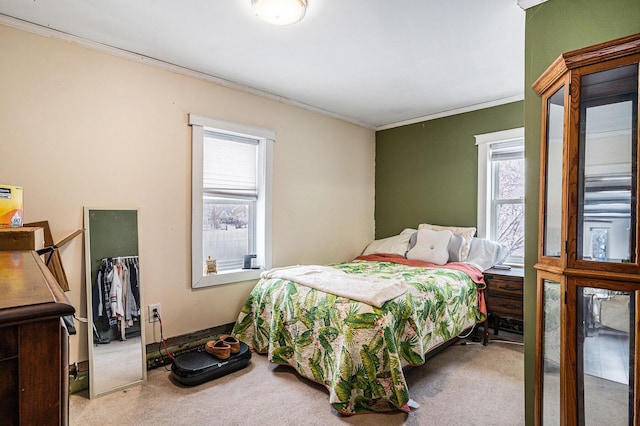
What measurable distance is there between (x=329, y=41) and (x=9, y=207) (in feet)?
7.13

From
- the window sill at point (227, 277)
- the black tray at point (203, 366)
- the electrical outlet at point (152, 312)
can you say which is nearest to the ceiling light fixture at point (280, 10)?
the window sill at point (227, 277)

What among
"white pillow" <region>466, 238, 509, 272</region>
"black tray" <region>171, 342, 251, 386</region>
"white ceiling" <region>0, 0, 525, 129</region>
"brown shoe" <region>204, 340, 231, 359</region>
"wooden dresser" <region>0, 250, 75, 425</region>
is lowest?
"black tray" <region>171, 342, 251, 386</region>

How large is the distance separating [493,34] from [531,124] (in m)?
0.90

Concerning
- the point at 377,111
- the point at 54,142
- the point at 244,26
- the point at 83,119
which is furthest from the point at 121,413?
the point at 377,111

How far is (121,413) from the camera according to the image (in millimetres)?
2137

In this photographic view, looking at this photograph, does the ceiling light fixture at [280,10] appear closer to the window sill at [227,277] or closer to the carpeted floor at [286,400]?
the window sill at [227,277]

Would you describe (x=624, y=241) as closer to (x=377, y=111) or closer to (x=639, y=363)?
(x=639, y=363)

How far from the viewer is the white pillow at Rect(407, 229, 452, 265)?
3.70m

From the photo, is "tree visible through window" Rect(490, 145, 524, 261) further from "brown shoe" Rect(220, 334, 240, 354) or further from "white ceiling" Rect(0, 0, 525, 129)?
"brown shoe" Rect(220, 334, 240, 354)

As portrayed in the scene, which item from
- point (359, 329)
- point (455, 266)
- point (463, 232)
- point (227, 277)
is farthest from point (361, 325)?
point (463, 232)

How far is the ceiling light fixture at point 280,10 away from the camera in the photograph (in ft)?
6.50

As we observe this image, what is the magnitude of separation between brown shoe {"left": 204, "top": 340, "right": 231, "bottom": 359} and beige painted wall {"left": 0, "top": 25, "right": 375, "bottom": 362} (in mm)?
397

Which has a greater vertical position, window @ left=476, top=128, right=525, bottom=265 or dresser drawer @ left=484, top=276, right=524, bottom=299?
window @ left=476, top=128, right=525, bottom=265

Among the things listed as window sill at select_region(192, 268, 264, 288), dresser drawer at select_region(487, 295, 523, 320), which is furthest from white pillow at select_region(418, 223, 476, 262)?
window sill at select_region(192, 268, 264, 288)
